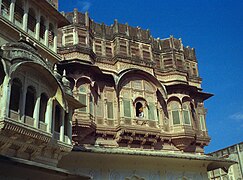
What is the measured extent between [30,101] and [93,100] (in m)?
9.57

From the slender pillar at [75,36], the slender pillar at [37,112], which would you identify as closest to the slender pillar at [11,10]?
the slender pillar at [37,112]

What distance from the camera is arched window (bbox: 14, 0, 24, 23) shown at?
45.4ft

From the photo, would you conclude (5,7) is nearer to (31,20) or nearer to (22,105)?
(31,20)

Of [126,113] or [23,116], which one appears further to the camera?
[126,113]

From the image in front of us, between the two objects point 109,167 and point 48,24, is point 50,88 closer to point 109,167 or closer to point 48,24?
point 48,24

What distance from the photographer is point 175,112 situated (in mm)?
25359

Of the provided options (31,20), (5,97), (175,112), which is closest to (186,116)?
(175,112)

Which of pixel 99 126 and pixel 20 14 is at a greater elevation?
pixel 20 14

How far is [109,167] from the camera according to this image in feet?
57.7

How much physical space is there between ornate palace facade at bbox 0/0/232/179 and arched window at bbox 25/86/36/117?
40mm

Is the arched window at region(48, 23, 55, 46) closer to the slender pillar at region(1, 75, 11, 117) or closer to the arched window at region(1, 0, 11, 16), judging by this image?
the arched window at region(1, 0, 11, 16)

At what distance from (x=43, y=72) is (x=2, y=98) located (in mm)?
2288

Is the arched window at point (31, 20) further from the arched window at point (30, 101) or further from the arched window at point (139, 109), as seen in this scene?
the arched window at point (139, 109)

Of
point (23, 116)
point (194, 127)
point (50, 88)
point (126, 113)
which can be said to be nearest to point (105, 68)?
point (126, 113)
